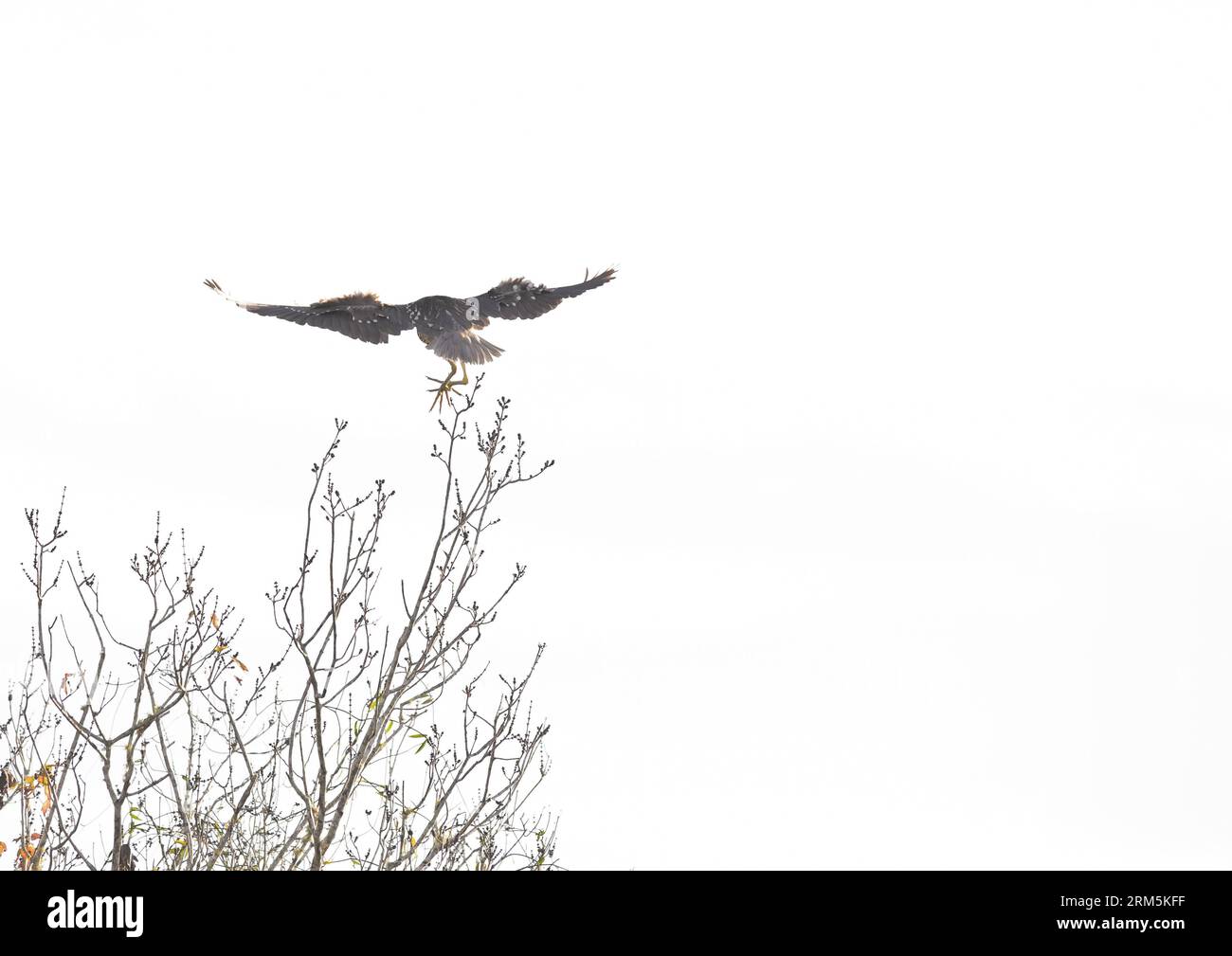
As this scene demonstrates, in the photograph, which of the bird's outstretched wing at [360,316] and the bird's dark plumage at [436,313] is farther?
the bird's outstretched wing at [360,316]

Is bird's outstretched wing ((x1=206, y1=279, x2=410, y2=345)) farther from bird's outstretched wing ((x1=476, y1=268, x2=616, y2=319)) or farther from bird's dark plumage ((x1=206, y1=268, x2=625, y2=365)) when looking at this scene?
bird's outstretched wing ((x1=476, y1=268, x2=616, y2=319))

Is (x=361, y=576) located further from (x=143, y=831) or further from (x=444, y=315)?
(x=444, y=315)

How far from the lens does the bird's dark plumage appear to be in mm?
10133

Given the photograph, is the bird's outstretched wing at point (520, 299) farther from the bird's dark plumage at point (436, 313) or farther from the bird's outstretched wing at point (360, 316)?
the bird's outstretched wing at point (360, 316)

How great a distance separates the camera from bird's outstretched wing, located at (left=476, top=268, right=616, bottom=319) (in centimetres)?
1041

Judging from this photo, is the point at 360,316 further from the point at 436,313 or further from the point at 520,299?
the point at 520,299

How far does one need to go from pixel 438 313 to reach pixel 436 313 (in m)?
0.02

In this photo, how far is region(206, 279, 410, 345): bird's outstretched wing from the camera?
10383 millimetres

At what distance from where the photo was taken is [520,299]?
412 inches

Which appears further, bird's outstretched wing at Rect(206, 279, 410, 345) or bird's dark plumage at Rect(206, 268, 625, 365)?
bird's outstretched wing at Rect(206, 279, 410, 345)

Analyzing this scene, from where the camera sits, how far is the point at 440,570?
6031 millimetres

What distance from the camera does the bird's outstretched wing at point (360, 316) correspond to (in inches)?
409
